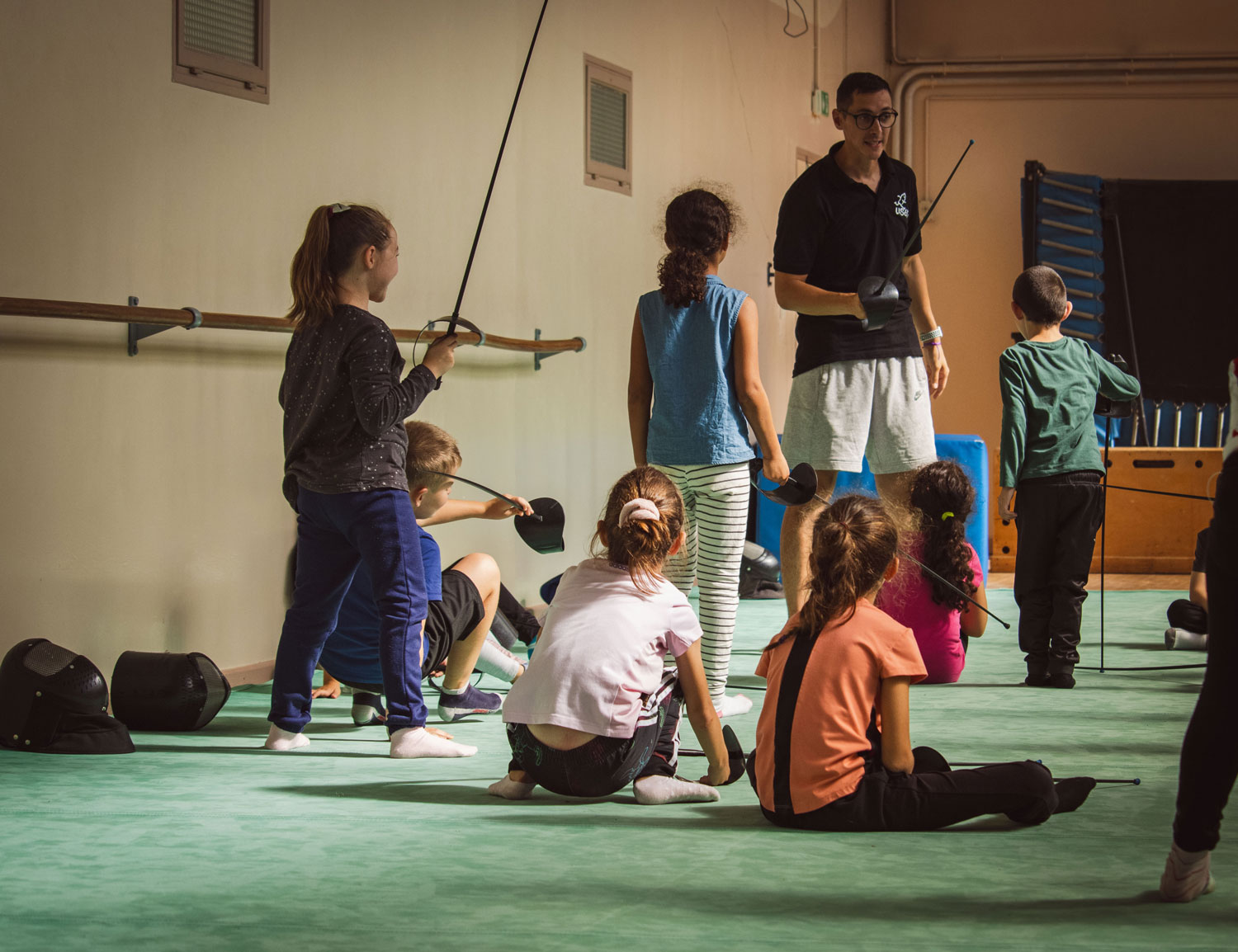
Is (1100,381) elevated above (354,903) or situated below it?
above

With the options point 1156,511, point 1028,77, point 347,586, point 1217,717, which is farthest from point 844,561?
point 1028,77

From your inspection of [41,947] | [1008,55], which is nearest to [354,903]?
[41,947]

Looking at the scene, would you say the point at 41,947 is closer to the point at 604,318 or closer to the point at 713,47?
the point at 604,318

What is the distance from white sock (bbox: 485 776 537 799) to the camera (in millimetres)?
2273

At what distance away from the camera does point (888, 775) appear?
2027mm

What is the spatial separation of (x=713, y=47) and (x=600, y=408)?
1787 millimetres

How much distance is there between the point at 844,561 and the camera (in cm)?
208

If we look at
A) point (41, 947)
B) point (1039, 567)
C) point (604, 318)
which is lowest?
point (41, 947)

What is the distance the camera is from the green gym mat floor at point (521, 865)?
160 cm

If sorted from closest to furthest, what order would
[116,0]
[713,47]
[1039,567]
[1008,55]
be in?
[116,0] < [1039,567] < [713,47] < [1008,55]

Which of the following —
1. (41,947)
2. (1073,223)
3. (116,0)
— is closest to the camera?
(41,947)

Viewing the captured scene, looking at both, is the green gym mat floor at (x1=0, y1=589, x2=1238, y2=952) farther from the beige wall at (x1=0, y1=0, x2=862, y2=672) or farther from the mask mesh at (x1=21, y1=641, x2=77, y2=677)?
the beige wall at (x1=0, y1=0, x2=862, y2=672)

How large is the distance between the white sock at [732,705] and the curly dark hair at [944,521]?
1.88 ft

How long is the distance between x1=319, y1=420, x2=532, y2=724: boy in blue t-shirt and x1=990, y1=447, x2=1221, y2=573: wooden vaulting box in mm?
3661
